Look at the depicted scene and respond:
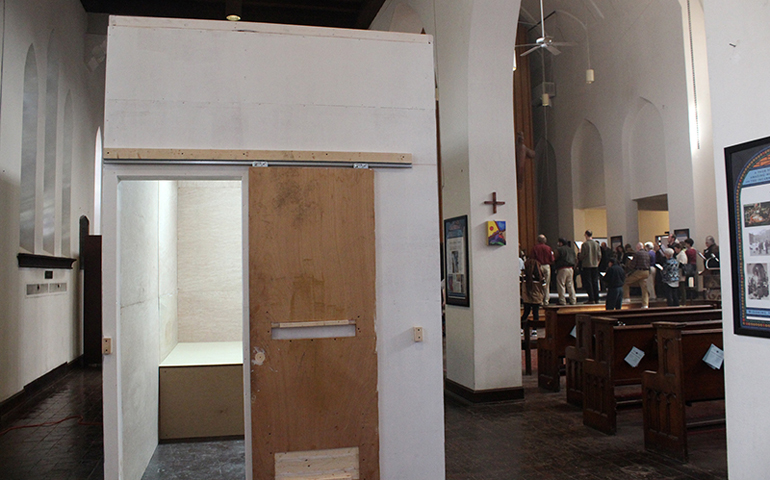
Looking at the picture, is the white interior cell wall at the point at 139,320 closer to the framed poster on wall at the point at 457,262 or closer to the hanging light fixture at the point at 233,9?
the framed poster on wall at the point at 457,262

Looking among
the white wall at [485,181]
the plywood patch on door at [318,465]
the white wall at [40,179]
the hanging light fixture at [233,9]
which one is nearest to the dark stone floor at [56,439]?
the white wall at [40,179]

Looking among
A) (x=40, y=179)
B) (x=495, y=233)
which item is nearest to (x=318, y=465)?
(x=495, y=233)

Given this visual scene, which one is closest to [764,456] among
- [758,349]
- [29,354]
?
[758,349]

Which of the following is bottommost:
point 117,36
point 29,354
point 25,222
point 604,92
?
point 29,354

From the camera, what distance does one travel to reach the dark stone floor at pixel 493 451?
4199 mm

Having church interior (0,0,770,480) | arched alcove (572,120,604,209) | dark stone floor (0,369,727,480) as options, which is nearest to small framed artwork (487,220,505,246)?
church interior (0,0,770,480)

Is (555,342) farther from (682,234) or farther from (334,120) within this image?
(682,234)

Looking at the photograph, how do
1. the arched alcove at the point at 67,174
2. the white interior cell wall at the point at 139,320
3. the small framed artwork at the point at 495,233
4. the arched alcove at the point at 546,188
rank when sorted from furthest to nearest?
the arched alcove at the point at 546,188
the arched alcove at the point at 67,174
the small framed artwork at the point at 495,233
the white interior cell wall at the point at 139,320

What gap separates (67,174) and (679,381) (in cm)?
935

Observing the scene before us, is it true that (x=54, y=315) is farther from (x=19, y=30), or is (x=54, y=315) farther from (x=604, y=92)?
(x=604, y=92)

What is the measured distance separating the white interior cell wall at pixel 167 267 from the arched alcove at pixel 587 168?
1549 cm

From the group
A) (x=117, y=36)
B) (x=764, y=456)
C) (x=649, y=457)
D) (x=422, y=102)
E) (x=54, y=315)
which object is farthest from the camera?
(x=54, y=315)

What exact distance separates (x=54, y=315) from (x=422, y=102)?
6964mm

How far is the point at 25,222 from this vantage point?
24.7ft
